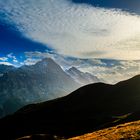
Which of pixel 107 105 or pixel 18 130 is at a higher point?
pixel 107 105

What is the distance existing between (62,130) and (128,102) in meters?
54.5

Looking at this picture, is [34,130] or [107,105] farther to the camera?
[107,105]

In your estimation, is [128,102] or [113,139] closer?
[113,139]

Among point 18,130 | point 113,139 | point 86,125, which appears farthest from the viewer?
point 18,130

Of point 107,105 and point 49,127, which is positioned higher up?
point 107,105

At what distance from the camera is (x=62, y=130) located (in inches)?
6393

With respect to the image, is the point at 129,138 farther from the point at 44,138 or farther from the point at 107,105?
the point at 107,105

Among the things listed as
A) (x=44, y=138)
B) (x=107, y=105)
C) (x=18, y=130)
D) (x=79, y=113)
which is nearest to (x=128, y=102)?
(x=107, y=105)

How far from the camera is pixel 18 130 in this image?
19700 centimetres

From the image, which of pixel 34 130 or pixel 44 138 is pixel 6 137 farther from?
pixel 44 138

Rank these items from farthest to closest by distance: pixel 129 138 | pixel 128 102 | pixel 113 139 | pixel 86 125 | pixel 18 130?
1. pixel 18 130
2. pixel 128 102
3. pixel 86 125
4. pixel 113 139
5. pixel 129 138

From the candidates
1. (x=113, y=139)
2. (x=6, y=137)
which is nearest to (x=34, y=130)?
(x=6, y=137)

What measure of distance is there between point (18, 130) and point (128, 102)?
88.8m

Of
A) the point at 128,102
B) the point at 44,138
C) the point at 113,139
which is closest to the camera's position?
the point at 113,139
